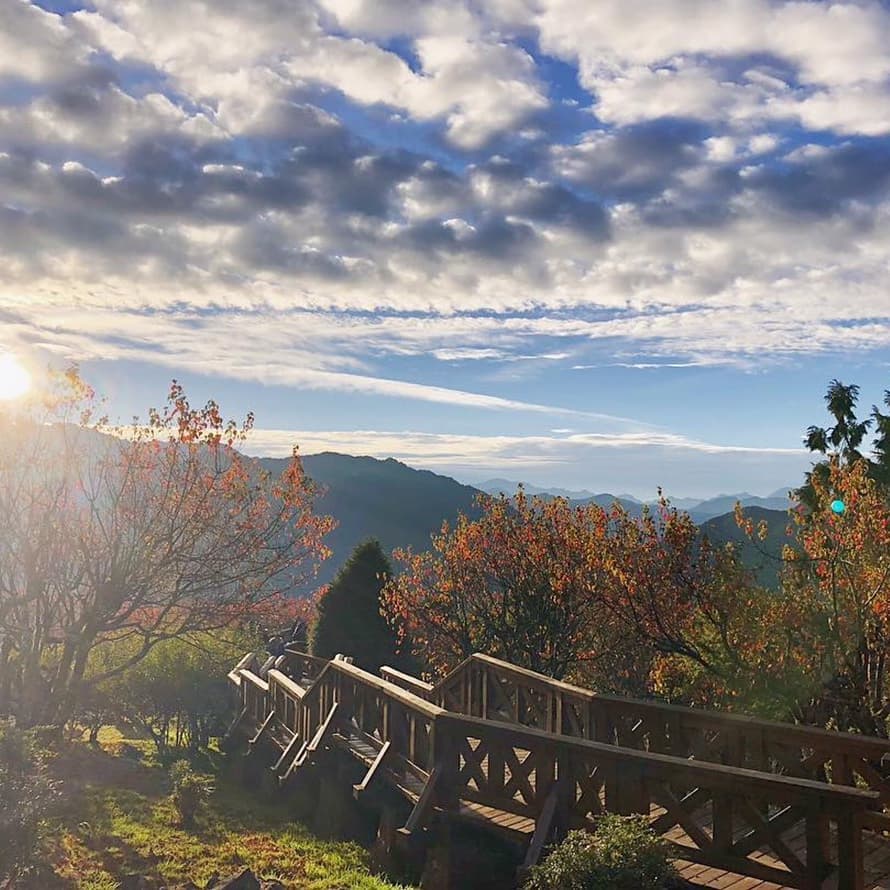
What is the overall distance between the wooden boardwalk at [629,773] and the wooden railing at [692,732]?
0.08ft

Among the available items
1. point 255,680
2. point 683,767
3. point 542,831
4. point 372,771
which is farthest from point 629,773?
point 255,680

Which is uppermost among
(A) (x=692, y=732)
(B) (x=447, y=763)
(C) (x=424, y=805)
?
(A) (x=692, y=732)

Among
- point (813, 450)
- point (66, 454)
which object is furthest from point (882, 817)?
point (813, 450)

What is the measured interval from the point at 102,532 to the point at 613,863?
1226 centimetres

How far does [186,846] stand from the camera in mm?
13758

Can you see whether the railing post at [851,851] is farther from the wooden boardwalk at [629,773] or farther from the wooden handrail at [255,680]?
the wooden handrail at [255,680]

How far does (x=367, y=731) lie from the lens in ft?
48.2

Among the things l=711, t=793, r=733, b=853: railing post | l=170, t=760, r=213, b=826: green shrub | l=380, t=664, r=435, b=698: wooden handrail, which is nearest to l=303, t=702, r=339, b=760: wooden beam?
l=380, t=664, r=435, b=698: wooden handrail

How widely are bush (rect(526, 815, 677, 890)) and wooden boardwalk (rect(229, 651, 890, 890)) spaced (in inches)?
36.2

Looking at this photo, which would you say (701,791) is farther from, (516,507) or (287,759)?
(516,507)

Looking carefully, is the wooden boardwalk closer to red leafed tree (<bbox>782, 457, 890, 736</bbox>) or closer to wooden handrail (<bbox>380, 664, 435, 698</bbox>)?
wooden handrail (<bbox>380, 664, 435, 698</bbox>)

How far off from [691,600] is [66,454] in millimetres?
13134

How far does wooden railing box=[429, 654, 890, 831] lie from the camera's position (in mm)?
9609

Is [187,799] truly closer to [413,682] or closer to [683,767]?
[413,682]
